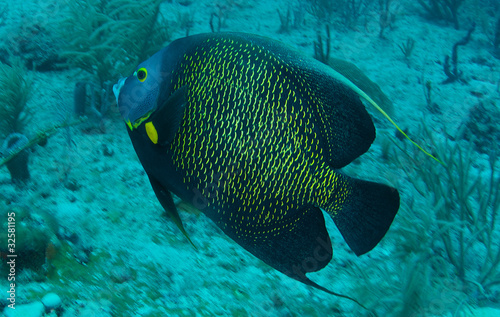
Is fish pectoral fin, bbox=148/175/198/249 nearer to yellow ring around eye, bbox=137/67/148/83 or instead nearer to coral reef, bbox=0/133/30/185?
yellow ring around eye, bbox=137/67/148/83

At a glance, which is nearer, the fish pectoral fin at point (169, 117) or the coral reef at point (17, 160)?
the fish pectoral fin at point (169, 117)

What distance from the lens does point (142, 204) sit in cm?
231

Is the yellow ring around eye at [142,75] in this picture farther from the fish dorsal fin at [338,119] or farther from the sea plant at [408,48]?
the sea plant at [408,48]

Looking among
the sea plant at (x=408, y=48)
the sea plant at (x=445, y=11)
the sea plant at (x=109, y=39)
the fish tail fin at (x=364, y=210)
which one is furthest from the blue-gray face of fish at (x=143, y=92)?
the sea plant at (x=445, y=11)

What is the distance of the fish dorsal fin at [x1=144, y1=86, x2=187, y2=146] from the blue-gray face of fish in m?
0.07

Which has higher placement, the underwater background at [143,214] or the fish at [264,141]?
the fish at [264,141]

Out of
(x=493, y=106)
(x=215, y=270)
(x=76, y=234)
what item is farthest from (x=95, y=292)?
(x=493, y=106)

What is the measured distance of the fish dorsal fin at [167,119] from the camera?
3.48ft

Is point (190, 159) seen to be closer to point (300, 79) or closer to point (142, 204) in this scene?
point (300, 79)

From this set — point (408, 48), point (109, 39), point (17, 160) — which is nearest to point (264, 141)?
point (17, 160)

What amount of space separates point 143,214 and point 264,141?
145 cm

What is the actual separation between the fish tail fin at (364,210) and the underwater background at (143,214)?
3.01ft

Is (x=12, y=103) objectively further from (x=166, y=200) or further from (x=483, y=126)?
(x=483, y=126)

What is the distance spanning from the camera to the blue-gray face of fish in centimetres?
116
